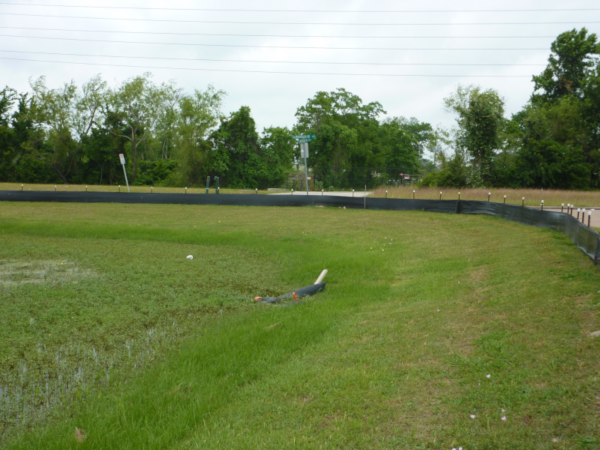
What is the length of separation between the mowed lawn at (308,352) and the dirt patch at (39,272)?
0.07 metres

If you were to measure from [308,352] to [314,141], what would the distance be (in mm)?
54018

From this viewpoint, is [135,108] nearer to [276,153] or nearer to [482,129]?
[276,153]

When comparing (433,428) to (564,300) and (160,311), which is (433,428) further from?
(160,311)

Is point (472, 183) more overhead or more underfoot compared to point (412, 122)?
more underfoot

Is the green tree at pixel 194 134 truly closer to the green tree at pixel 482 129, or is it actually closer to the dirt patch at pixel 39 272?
the green tree at pixel 482 129

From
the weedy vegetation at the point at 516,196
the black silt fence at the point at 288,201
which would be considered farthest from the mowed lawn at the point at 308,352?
the weedy vegetation at the point at 516,196

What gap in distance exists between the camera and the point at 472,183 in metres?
41.5

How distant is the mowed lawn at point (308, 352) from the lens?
12.7 ft

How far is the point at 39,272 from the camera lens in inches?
419

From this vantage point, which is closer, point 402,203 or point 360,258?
point 360,258

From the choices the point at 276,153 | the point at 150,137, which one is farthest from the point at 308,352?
the point at 150,137

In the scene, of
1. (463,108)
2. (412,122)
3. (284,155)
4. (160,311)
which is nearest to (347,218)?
(160,311)

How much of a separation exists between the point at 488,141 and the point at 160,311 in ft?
128

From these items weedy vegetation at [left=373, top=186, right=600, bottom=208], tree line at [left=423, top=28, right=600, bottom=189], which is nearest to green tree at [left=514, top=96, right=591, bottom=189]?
tree line at [left=423, top=28, right=600, bottom=189]
